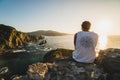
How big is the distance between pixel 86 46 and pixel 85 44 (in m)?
0.09

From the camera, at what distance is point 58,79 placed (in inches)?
289

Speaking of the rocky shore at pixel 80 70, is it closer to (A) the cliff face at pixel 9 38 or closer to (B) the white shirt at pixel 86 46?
(B) the white shirt at pixel 86 46

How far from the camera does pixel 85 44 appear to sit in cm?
773

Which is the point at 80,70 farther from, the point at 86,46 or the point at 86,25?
the point at 86,25

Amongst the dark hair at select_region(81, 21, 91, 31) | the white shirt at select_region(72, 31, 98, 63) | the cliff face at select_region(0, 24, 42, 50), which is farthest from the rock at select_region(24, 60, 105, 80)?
the cliff face at select_region(0, 24, 42, 50)

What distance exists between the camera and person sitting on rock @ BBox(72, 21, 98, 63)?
7629 mm

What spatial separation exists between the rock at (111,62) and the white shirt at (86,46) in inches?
15.3

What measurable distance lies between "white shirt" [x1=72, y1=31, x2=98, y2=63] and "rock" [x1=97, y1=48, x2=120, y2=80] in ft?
1.28

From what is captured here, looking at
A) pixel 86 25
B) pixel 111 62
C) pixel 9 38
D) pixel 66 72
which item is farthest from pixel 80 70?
pixel 9 38

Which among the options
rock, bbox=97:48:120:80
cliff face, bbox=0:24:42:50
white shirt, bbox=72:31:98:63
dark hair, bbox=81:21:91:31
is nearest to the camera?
rock, bbox=97:48:120:80

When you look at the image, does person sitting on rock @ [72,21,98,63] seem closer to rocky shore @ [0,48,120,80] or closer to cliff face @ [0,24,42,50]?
rocky shore @ [0,48,120,80]

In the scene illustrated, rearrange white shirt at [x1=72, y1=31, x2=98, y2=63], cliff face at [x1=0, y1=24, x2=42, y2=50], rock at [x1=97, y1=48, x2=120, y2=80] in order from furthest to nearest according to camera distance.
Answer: cliff face at [x1=0, y1=24, x2=42, y2=50] → white shirt at [x1=72, y1=31, x2=98, y2=63] → rock at [x1=97, y1=48, x2=120, y2=80]

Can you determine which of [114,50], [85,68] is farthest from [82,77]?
[114,50]

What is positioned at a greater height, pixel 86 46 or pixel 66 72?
pixel 86 46
